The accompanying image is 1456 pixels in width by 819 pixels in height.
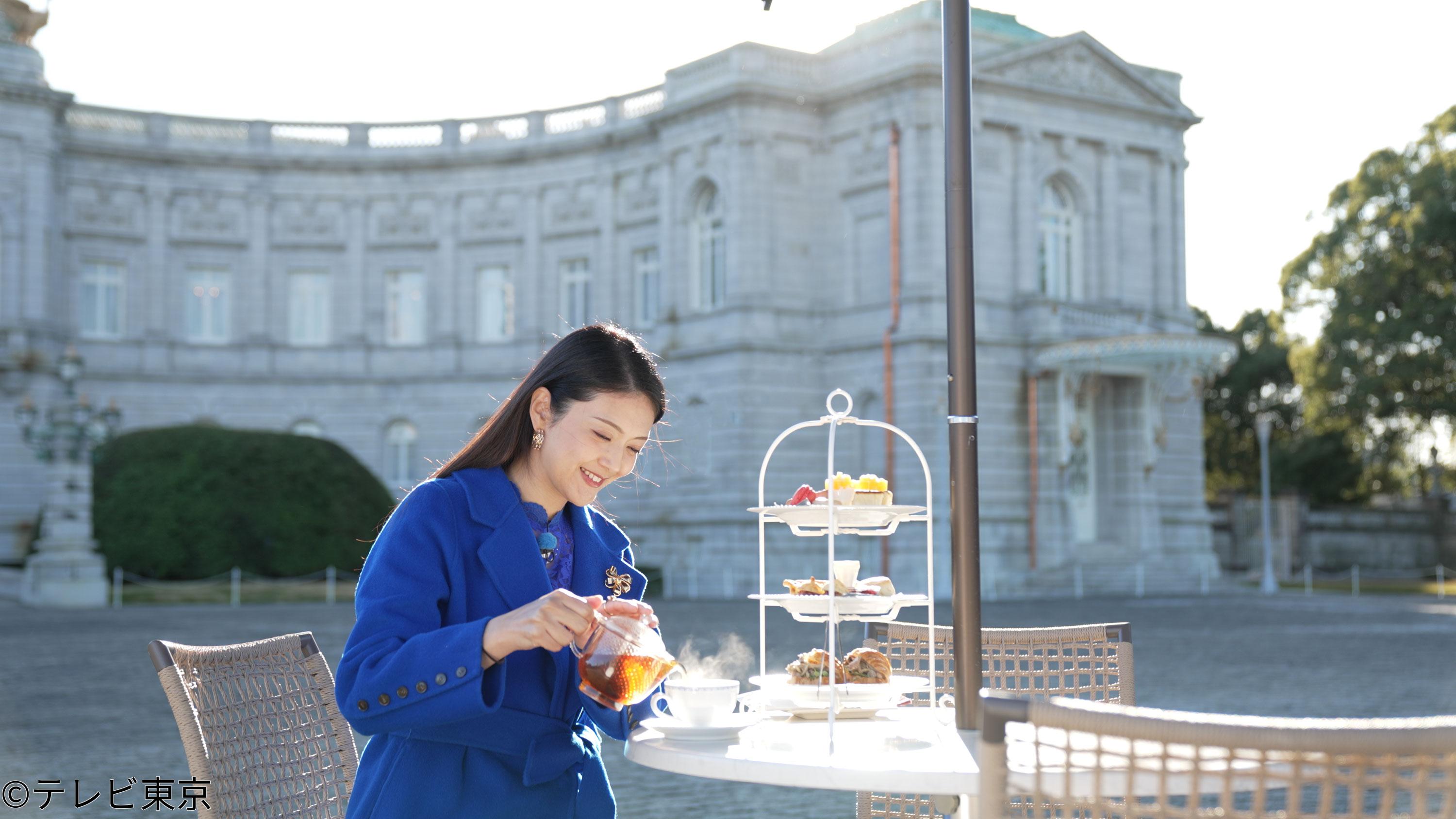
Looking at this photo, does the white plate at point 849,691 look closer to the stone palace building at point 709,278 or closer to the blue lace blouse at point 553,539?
the blue lace blouse at point 553,539

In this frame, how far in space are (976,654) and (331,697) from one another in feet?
5.64

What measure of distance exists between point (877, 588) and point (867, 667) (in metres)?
0.21

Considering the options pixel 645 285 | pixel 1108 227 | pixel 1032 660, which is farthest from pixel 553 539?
Answer: pixel 645 285

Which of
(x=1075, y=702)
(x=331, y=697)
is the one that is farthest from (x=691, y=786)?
(x=1075, y=702)

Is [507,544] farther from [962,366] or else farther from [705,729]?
[962,366]

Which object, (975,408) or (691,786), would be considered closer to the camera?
(975,408)

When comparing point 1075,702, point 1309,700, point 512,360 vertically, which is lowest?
point 1309,700

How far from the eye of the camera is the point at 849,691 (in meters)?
3.30

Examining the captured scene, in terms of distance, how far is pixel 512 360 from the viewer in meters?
38.0

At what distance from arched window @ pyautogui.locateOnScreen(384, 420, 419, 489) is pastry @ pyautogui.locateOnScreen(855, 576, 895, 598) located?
36464 mm

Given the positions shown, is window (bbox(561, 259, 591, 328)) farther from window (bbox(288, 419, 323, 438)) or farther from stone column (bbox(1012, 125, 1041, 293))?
stone column (bbox(1012, 125, 1041, 293))

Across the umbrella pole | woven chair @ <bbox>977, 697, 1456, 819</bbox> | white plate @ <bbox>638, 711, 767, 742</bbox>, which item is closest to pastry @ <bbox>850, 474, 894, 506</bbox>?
the umbrella pole

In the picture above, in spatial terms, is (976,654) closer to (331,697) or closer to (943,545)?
(331,697)

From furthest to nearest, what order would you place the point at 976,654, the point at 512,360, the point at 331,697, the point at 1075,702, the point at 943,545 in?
1. the point at 512,360
2. the point at 943,545
3. the point at 331,697
4. the point at 976,654
5. the point at 1075,702
